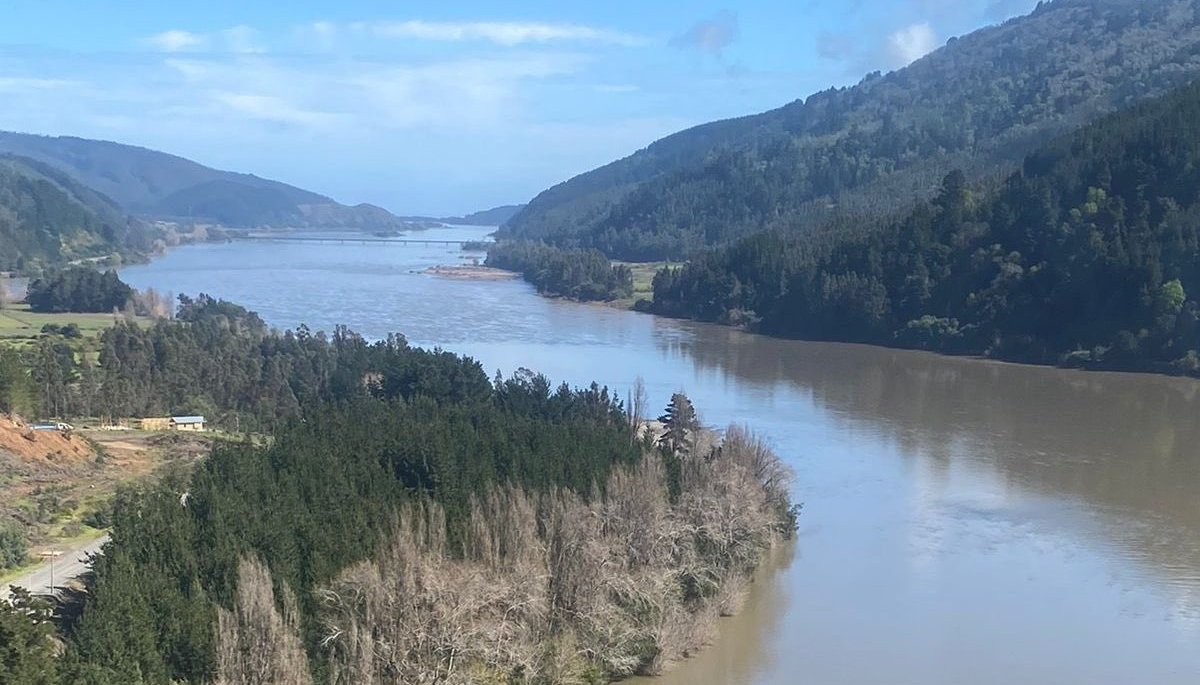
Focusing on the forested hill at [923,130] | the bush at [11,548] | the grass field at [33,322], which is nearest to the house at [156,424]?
the bush at [11,548]

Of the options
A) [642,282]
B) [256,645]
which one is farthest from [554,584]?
[642,282]

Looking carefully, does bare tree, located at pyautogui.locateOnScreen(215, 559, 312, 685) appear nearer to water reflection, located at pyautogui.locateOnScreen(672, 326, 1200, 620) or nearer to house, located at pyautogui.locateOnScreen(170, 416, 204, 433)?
water reflection, located at pyautogui.locateOnScreen(672, 326, 1200, 620)


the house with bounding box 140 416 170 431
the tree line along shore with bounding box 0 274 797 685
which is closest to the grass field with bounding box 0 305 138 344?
the house with bounding box 140 416 170 431

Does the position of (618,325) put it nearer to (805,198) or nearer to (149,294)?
(149,294)

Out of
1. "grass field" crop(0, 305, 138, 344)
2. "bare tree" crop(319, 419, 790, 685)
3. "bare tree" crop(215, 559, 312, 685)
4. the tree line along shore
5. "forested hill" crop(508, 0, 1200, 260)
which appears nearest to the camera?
"bare tree" crop(215, 559, 312, 685)

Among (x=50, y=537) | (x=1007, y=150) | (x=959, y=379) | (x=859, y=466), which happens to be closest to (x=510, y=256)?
(x=1007, y=150)
